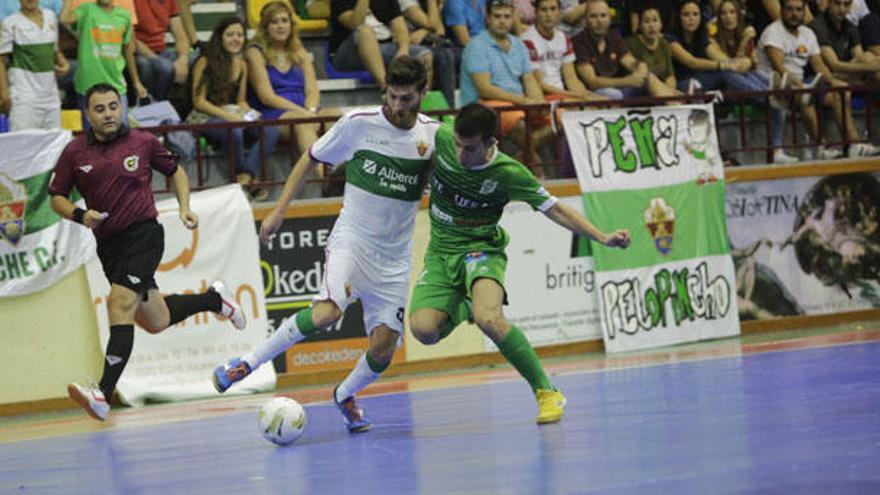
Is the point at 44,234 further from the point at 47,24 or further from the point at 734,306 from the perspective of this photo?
the point at 734,306

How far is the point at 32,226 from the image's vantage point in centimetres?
1420

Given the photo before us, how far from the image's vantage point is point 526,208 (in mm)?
16188

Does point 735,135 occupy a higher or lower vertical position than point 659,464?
lower

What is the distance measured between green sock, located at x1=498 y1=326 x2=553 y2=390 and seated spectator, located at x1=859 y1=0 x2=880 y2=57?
11.4 m

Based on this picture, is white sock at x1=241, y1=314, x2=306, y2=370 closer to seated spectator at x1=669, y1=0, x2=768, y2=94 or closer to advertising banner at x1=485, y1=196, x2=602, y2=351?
advertising banner at x1=485, y1=196, x2=602, y2=351

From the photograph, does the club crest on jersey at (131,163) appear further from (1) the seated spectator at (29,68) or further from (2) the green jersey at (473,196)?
(1) the seated spectator at (29,68)

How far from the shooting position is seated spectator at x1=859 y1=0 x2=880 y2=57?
66.3 feet

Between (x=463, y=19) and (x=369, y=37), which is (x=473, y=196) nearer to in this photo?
(x=369, y=37)

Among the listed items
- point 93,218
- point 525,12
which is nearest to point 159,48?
point 525,12

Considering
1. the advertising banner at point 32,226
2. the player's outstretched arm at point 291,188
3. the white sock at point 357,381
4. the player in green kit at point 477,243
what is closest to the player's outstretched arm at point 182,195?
the player's outstretched arm at point 291,188

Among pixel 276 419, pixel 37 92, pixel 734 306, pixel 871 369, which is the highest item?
pixel 37 92

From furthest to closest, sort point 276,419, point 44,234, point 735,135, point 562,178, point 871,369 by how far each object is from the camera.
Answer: point 735,135
point 562,178
point 44,234
point 871,369
point 276,419

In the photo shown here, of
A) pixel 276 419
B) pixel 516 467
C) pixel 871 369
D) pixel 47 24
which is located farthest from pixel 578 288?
pixel 516 467

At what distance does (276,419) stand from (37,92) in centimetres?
625
